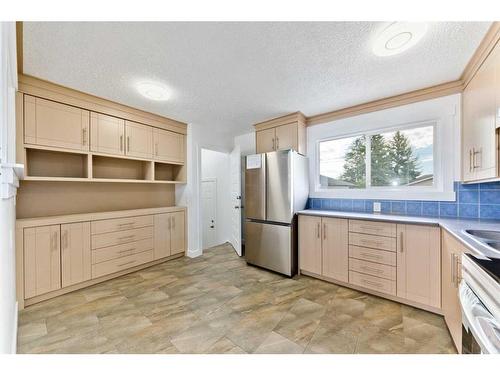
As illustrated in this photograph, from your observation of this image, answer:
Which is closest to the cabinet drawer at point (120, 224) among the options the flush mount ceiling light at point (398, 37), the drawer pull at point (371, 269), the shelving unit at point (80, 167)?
the shelving unit at point (80, 167)

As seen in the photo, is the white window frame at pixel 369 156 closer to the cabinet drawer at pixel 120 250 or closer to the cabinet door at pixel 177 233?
the cabinet door at pixel 177 233

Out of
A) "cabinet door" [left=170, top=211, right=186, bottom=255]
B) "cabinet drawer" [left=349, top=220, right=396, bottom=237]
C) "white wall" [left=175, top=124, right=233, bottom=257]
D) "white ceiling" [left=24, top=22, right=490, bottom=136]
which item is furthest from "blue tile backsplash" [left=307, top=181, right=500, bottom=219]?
"cabinet door" [left=170, top=211, right=186, bottom=255]

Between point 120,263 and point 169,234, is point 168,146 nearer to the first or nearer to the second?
point 169,234

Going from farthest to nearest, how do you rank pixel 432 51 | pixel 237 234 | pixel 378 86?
1. pixel 237 234
2. pixel 378 86
3. pixel 432 51

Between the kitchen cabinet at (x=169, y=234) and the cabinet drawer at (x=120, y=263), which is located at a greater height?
the kitchen cabinet at (x=169, y=234)

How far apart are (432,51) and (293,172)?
1.71 m

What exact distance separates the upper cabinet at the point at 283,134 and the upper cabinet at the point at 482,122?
1.78 metres

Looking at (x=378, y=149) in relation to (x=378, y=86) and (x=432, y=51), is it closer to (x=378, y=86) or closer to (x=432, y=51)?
(x=378, y=86)

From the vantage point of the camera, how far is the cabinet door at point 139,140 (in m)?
Result: 2.92

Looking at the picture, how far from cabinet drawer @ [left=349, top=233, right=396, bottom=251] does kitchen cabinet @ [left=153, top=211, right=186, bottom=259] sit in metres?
2.64

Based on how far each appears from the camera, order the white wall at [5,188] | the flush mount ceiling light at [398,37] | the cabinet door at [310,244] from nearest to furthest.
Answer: the white wall at [5,188], the flush mount ceiling light at [398,37], the cabinet door at [310,244]

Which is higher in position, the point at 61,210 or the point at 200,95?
the point at 200,95
